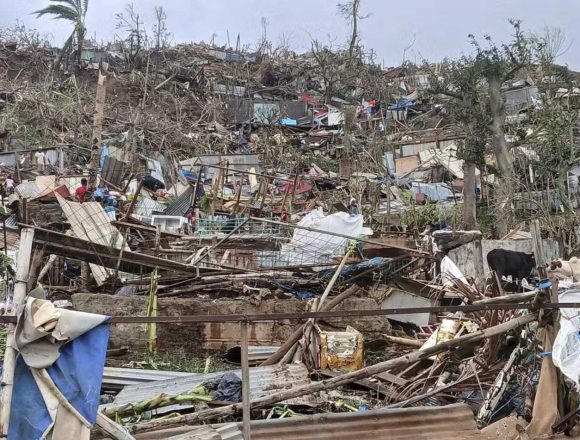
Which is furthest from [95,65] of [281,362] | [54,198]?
[281,362]

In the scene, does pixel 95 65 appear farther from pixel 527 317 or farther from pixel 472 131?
pixel 527 317

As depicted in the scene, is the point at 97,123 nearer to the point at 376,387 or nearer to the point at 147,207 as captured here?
the point at 147,207

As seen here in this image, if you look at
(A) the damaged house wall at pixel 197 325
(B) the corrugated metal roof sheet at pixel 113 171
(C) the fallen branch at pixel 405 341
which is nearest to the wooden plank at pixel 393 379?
(C) the fallen branch at pixel 405 341

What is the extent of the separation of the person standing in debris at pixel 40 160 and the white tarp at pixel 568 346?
52.8 feet

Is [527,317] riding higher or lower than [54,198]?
lower

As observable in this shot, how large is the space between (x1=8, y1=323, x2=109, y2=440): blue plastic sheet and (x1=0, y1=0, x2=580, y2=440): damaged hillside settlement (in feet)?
0.03

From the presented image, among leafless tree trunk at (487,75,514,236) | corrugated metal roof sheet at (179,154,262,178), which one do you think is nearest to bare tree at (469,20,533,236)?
leafless tree trunk at (487,75,514,236)

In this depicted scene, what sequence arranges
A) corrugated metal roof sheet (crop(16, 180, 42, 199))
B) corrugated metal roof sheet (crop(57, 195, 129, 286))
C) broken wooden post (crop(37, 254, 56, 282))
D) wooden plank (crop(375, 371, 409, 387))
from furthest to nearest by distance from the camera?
corrugated metal roof sheet (crop(16, 180, 42, 199)), corrugated metal roof sheet (crop(57, 195, 129, 286)), broken wooden post (crop(37, 254, 56, 282)), wooden plank (crop(375, 371, 409, 387))

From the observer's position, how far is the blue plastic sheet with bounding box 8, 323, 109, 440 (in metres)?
3.29

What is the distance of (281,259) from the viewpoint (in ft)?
34.7

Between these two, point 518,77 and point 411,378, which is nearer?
point 411,378

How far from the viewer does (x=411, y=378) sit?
6.35 meters

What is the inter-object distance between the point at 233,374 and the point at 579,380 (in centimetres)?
303

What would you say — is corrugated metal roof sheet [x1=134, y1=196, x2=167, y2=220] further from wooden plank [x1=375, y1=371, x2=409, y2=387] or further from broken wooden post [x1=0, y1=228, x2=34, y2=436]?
broken wooden post [x1=0, y1=228, x2=34, y2=436]
